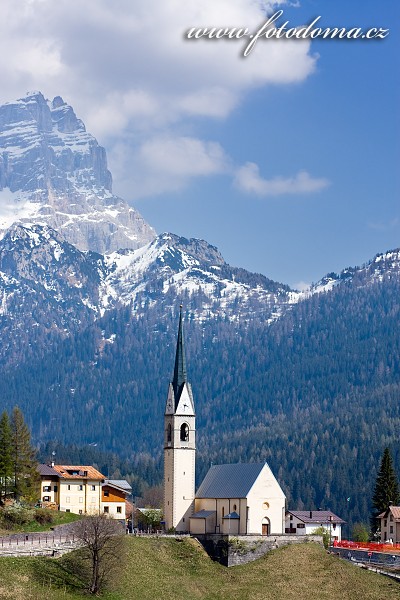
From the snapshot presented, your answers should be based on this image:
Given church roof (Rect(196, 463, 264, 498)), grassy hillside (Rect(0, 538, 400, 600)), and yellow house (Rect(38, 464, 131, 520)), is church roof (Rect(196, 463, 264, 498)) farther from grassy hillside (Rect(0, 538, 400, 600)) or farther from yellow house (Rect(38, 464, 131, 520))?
yellow house (Rect(38, 464, 131, 520))

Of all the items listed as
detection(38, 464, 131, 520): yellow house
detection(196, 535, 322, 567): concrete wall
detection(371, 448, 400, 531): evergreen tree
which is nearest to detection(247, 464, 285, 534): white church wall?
detection(196, 535, 322, 567): concrete wall

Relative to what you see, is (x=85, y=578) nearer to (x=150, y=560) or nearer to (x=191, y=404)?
(x=150, y=560)

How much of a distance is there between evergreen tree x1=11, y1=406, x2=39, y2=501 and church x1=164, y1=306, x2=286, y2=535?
18.4 m

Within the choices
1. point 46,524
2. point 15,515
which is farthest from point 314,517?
point 15,515

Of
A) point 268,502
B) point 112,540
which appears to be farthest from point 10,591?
point 268,502

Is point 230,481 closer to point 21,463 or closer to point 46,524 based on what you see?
point 46,524

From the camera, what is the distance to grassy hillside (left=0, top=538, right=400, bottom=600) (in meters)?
111

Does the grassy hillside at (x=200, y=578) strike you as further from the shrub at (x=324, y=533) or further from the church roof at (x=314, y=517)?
the church roof at (x=314, y=517)

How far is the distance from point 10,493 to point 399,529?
51807mm

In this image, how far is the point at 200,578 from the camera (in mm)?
126875

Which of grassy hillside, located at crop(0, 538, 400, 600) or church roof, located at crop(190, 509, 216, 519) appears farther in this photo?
church roof, located at crop(190, 509, 216, 519)

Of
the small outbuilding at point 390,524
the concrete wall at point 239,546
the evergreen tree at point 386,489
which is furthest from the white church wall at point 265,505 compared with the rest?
the evergreen tree at point 386,489

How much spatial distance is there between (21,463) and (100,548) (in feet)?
88.3

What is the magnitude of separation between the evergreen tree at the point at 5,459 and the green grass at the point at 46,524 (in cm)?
560
